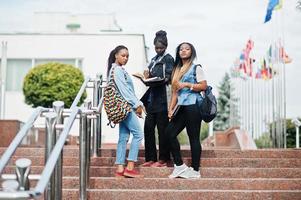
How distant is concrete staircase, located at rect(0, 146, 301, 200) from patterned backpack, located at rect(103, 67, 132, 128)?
0.70m

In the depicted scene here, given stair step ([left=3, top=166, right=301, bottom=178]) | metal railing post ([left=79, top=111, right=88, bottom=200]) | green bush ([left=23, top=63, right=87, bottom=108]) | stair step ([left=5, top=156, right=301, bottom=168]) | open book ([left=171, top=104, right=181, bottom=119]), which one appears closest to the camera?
metal railing post ([left=79, top=111, right=88, bottom=200])

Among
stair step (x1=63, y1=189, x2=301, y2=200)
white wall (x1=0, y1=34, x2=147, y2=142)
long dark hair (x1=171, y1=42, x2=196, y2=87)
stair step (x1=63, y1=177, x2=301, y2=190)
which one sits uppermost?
white wall (x1=0, y1=34, x2=147, y2=142)

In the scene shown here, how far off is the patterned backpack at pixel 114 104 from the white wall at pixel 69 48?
686 inches

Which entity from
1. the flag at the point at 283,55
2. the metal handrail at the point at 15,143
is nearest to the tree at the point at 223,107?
the flag at the point at 283,55

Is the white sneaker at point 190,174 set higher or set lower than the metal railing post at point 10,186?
lower

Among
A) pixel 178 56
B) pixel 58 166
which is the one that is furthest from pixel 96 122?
pixel 58 166

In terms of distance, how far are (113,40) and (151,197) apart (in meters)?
19.0

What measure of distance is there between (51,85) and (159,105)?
1268 centimetres

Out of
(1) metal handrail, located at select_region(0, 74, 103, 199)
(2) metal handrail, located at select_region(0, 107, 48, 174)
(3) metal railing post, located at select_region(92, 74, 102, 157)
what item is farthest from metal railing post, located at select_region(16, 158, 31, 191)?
(3) metal railing post, located at select_region(92, 74, 102, 157)

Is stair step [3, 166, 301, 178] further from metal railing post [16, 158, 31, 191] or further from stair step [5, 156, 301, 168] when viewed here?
metal railing post [16, 158, 31, 191]

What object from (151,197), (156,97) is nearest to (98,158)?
(156,97)

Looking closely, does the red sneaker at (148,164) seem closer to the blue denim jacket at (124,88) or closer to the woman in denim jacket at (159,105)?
the woman in denim jacket at (159,105)

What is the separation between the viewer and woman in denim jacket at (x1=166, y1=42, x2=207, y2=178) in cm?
657

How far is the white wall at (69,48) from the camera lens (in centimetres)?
2428
